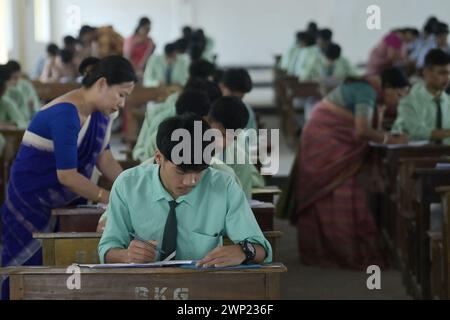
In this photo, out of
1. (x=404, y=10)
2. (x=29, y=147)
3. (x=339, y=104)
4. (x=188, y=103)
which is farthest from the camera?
(x=404, y=10)

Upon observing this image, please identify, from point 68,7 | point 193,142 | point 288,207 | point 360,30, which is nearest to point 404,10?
point 360,30

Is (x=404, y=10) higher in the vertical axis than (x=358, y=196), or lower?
higher

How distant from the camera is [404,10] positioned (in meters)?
14.7

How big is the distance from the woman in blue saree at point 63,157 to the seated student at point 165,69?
24.0 feet

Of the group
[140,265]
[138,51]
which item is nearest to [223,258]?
[140,265]

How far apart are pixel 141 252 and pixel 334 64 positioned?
30.8ft

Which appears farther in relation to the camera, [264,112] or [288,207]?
[264,112]

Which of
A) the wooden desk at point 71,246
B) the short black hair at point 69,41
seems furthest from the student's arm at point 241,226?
the short black hair at point 69,41

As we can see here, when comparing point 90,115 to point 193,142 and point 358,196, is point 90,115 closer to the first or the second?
point 193,142

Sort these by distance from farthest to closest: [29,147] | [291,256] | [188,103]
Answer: [291,256]
[188,103]
[29,147]

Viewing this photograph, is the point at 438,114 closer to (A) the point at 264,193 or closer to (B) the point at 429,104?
(B) the point at 429,104

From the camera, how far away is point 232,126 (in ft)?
13.4

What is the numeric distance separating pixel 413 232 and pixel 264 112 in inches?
380

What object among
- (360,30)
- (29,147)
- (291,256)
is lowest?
(291,256)
